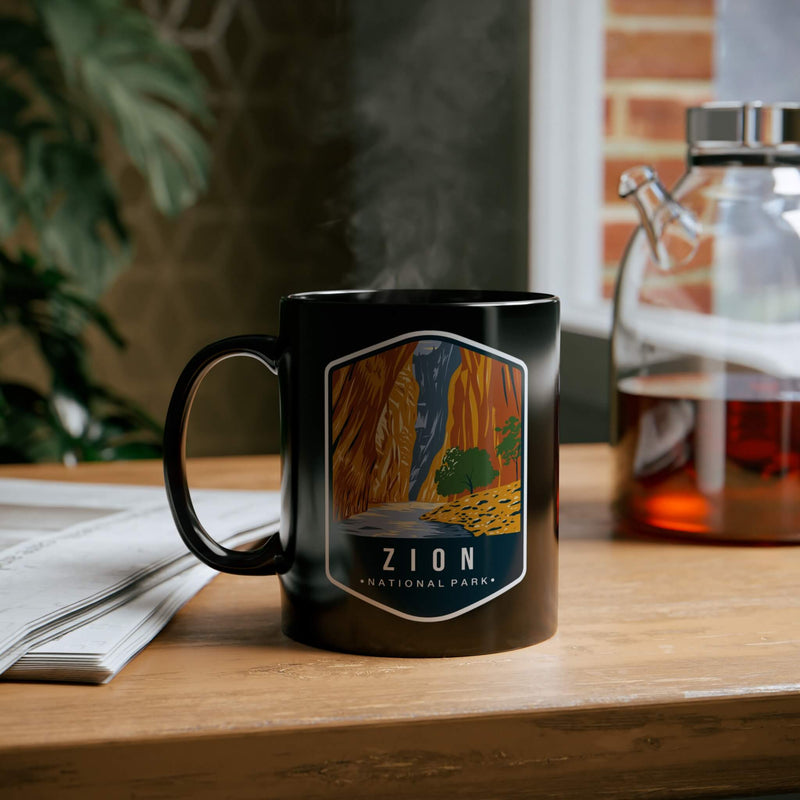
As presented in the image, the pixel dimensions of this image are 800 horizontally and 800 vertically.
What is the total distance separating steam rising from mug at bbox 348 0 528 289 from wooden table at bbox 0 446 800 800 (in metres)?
1.25

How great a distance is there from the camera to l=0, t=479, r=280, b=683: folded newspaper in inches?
16.5

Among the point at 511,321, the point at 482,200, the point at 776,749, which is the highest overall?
the point at 482,200

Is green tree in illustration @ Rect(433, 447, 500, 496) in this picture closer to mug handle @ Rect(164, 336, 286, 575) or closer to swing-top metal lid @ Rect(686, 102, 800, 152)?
mug handle @ Rect(164, 336, 286, 575)

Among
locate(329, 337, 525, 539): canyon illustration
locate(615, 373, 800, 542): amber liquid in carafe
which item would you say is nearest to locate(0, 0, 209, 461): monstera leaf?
locate(615, 373, 800, 542): amber liquid in carafe

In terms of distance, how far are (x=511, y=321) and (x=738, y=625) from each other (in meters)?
0.18

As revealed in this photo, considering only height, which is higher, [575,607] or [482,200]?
[482,200]

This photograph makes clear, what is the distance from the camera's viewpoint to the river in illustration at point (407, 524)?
430 mm

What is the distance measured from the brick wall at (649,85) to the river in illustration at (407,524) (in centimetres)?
136

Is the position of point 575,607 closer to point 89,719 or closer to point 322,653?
point 322,653

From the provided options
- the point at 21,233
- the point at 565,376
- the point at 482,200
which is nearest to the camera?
the point at 565,376

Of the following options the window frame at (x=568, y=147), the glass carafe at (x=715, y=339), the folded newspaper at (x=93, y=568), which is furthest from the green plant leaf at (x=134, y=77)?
the glass carafe at (x=715, y=339)

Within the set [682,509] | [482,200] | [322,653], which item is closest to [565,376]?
[482,200]

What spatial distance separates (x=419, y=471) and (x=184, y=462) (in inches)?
4.3

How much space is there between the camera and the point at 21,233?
2623 millimetres
